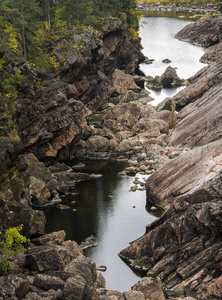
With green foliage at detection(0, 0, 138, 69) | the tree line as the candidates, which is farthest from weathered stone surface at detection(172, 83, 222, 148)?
the tree line

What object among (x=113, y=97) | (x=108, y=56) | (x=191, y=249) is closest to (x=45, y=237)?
(x=191, y=249)

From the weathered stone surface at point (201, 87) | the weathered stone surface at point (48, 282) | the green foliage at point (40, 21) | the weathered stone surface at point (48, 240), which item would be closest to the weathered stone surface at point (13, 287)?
the weathered stone surface at point (48, 282)

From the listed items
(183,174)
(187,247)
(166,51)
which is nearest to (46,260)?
(187,247)

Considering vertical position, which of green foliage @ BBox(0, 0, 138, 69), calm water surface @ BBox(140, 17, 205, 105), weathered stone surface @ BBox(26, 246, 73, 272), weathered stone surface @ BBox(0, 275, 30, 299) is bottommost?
calm water surface @ BBox(140, 17, 205, 105)

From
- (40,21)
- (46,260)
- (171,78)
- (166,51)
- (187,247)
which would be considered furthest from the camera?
(166,51)

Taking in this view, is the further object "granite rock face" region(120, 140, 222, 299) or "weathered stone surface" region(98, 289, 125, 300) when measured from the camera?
"granite rock face" region(120, 140, 222, 299)

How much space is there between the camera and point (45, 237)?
44.2 metres

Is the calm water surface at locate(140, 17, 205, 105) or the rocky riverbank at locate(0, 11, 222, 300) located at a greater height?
the rocky riverbank at locate(0, 11, 222, 300)

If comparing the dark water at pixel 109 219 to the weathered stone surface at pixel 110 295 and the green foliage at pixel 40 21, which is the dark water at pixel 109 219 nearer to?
the weathered stone surface at pixel 110 295

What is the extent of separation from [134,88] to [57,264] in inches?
3022

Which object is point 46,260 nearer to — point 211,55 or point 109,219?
point 109,219

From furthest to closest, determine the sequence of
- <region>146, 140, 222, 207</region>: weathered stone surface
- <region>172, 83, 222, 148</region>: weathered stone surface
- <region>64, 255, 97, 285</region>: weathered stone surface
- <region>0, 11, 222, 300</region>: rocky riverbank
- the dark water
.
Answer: <region>172, 83, 222, 148</region>: weathered stone surface < <region>146, 140, 222, 207</region>: weathered stone surface < the dark water < <region>0, 11, 222, 300</region>: rocky riverbank < <region>64, 255, 97, 285</region>: weathered stone surface

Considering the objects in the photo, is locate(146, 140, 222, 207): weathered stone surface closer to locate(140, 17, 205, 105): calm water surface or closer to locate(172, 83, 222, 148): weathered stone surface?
locate(172, 83, 222, 148): weathered stone surface

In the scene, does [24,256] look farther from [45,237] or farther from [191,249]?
[191,249]
